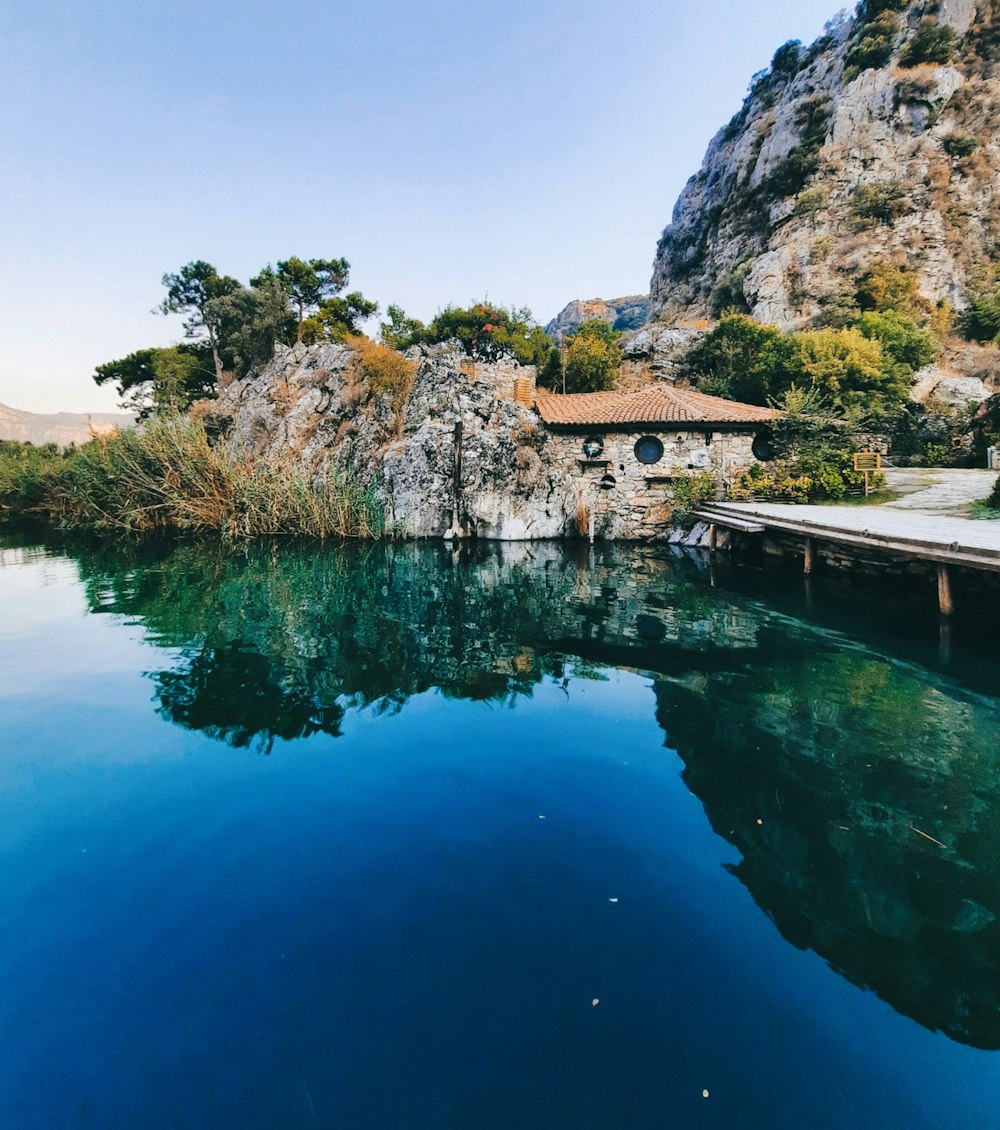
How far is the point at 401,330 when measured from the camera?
95.3 feet

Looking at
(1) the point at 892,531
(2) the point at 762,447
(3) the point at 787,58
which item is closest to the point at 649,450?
(2) the point at 762,447

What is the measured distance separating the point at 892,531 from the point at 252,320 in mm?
31391

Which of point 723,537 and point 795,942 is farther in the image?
point 723,537

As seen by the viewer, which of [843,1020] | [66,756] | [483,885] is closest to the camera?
[843,1020]

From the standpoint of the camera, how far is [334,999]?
2531 mm

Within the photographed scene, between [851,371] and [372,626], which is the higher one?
[851,371]

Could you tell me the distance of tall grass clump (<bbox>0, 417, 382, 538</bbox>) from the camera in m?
20.4

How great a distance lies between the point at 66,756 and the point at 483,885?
14.2 ft

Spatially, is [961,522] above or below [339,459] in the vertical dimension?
below

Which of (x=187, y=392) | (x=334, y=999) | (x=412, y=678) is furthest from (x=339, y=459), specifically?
(x=334, y=999)

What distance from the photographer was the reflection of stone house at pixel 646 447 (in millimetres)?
18281

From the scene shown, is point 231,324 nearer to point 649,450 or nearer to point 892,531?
point 649,450

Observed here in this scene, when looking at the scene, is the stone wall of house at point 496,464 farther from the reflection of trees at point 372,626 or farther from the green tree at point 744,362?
the green tree at point 744,362

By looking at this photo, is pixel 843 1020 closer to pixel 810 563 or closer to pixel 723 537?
pixel 810 563
